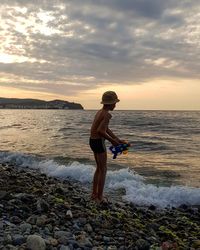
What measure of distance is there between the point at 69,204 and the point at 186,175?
803 centimetres

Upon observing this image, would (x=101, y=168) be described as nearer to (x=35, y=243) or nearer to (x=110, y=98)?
(x=110, y=98)

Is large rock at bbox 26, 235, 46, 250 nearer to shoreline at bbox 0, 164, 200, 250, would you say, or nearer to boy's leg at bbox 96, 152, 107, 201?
shoreline at bbox 0, 164, 200, 250

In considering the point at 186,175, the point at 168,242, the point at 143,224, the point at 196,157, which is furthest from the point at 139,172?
the point at 168,242

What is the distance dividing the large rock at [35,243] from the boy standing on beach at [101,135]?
3113 mm

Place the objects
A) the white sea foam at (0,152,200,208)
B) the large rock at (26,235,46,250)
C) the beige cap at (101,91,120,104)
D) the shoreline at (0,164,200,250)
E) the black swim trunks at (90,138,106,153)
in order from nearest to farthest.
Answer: the large rock at (26,235,46,250) → the shoreline at (0,164,200,250) → the beige cap at (101,91,120,104) → the black swim trunks at (90,138,106,153) → the white sea foam at (0,152,200,208)

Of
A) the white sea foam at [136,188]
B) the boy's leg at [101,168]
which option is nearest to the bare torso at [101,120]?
the boy's leg at [101,168]

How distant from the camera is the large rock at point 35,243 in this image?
514cm

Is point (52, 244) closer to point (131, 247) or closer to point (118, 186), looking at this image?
point (131, 247)

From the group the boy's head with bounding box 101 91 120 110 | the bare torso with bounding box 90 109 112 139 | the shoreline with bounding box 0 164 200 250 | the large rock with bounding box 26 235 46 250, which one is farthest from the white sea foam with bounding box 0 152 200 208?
the large rock with bounding box 26 235 46 250

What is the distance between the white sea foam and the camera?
10602 mm

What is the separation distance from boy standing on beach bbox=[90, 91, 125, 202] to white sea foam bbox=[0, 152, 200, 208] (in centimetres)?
208

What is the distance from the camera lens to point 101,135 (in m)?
8.11

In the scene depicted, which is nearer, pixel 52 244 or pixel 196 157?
pixel 52 244

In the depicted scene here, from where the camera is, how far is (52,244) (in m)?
5.42
